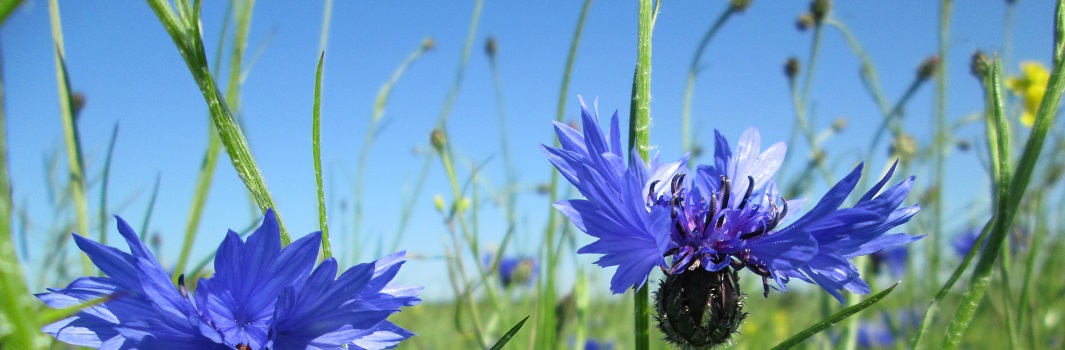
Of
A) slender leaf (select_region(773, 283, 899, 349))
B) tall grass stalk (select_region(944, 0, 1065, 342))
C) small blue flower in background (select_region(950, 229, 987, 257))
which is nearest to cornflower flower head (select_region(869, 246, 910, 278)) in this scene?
small blue flower in background (select_region(950, 229, 987, 257))

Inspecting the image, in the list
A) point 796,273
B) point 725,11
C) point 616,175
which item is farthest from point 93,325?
point 725,11

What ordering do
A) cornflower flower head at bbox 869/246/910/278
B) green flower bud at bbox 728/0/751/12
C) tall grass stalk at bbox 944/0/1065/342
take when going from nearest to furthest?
tall grass stalk at bbox 944/0/1065/342
green flower bud at bbox 728/0/751/12
cornflower flower head at bbox 869/246/910/278

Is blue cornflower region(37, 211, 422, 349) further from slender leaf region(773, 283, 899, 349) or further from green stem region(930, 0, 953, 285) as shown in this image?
green stem region(930, 0, 953, 285)

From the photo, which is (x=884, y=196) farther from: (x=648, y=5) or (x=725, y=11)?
(x=725, y=11)

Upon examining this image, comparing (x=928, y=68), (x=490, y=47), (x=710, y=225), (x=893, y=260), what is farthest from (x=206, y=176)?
(x=893, y=260)

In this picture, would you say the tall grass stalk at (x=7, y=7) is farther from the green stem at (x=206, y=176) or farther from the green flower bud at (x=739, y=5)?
the green flower bud at (x=739, y=5)

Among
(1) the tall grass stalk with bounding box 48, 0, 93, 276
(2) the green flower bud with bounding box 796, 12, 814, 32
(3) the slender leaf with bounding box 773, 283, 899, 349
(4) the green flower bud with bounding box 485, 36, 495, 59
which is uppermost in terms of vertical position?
(4) the green flower bud with bounding box 485, 36, 495, 59
